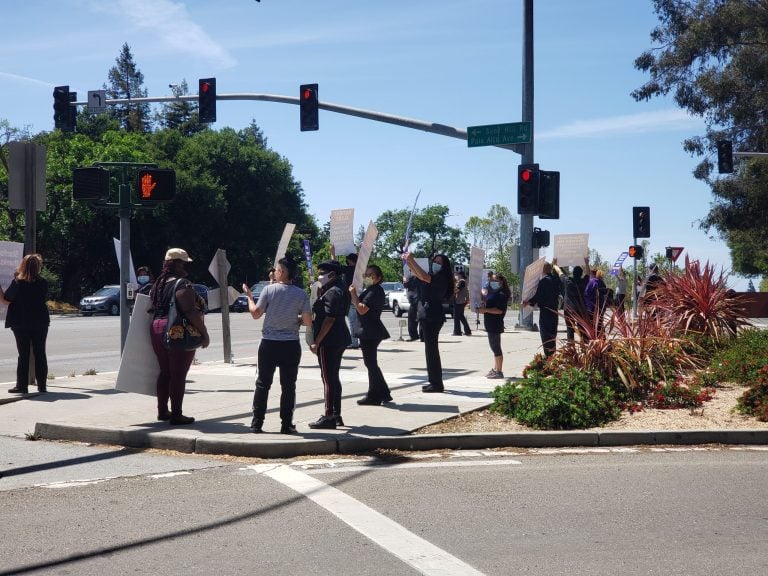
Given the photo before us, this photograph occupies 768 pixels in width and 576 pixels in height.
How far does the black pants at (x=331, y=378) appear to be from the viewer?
30.7 ft

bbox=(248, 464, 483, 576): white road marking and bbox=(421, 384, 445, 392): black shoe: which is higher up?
bbox=(421, 384, 445, 392): black shoe

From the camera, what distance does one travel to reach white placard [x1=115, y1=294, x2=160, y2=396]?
9.76 meters

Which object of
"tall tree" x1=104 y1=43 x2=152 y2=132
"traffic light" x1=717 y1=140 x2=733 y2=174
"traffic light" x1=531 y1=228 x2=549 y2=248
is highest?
"tall tree" x1=104 y1=43 x2=152 y2=132

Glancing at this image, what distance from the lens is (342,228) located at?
48.5ft

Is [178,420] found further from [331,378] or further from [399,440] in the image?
[399,440]

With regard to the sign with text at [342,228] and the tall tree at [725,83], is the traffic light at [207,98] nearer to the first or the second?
the sign with text at [342,228]

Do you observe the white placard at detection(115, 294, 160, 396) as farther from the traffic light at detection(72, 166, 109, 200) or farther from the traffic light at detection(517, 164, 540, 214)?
the traffic light at detection(517, 164, 540, 214)

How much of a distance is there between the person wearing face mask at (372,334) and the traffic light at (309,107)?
Answer: 35.6ft

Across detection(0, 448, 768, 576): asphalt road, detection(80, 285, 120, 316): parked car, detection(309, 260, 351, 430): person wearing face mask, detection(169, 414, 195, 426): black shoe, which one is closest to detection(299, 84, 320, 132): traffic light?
detection(309, 260, 351, 430): person wearing face mask

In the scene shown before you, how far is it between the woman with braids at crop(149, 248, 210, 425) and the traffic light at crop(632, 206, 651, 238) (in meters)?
20.9

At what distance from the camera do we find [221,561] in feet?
16.8

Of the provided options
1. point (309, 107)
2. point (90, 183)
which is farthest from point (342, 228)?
point (309, 107)

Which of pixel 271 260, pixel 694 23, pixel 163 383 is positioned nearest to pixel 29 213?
pixel 163 383

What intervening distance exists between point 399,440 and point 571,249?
8.94m
